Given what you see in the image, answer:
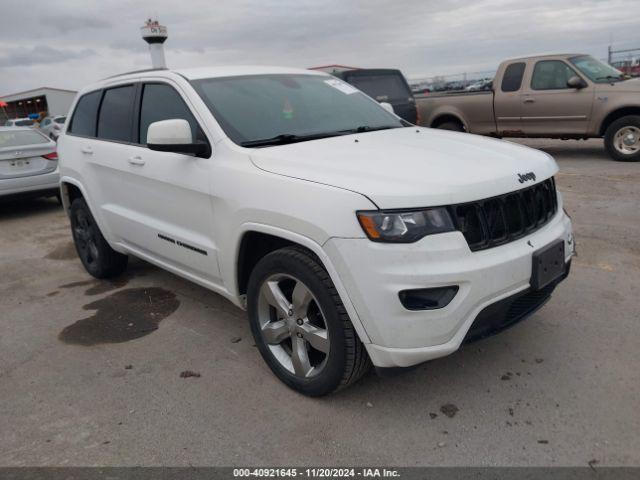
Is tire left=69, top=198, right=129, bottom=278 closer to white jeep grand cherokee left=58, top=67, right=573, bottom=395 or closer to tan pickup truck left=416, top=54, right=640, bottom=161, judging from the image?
white jeep grand cherokee left=58, top=67, right=573, bottom=395

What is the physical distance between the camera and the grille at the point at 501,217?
99.1 inches

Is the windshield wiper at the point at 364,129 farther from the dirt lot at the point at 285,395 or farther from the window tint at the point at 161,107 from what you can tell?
the dirt lot at the point at 285,395

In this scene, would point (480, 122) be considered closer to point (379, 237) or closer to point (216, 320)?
point (216, 320)

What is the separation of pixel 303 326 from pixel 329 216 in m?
0.68

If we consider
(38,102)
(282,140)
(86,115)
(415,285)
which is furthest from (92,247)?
(38,102)

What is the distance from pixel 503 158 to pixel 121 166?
2.75 meters

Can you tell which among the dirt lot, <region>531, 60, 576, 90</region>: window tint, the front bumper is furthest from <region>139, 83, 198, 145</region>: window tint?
<region>531, 60, 576, 90</region>: window tint

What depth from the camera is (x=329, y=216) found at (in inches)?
98.3

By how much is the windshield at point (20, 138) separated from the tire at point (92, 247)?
4.10 m

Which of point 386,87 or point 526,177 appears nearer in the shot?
A: point 526,177

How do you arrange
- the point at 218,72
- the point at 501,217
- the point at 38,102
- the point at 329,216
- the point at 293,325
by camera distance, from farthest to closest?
the point at 38,102 → the point at 218,72 → the point at 293,325 → the point at 501,217 → the point at 329,216

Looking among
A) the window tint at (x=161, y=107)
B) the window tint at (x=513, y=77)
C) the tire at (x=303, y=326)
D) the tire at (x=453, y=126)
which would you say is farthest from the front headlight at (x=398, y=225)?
the tire at (x=453, y=126)

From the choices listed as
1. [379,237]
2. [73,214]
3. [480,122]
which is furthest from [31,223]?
[480,122]

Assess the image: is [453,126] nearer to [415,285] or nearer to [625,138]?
[625,138]
